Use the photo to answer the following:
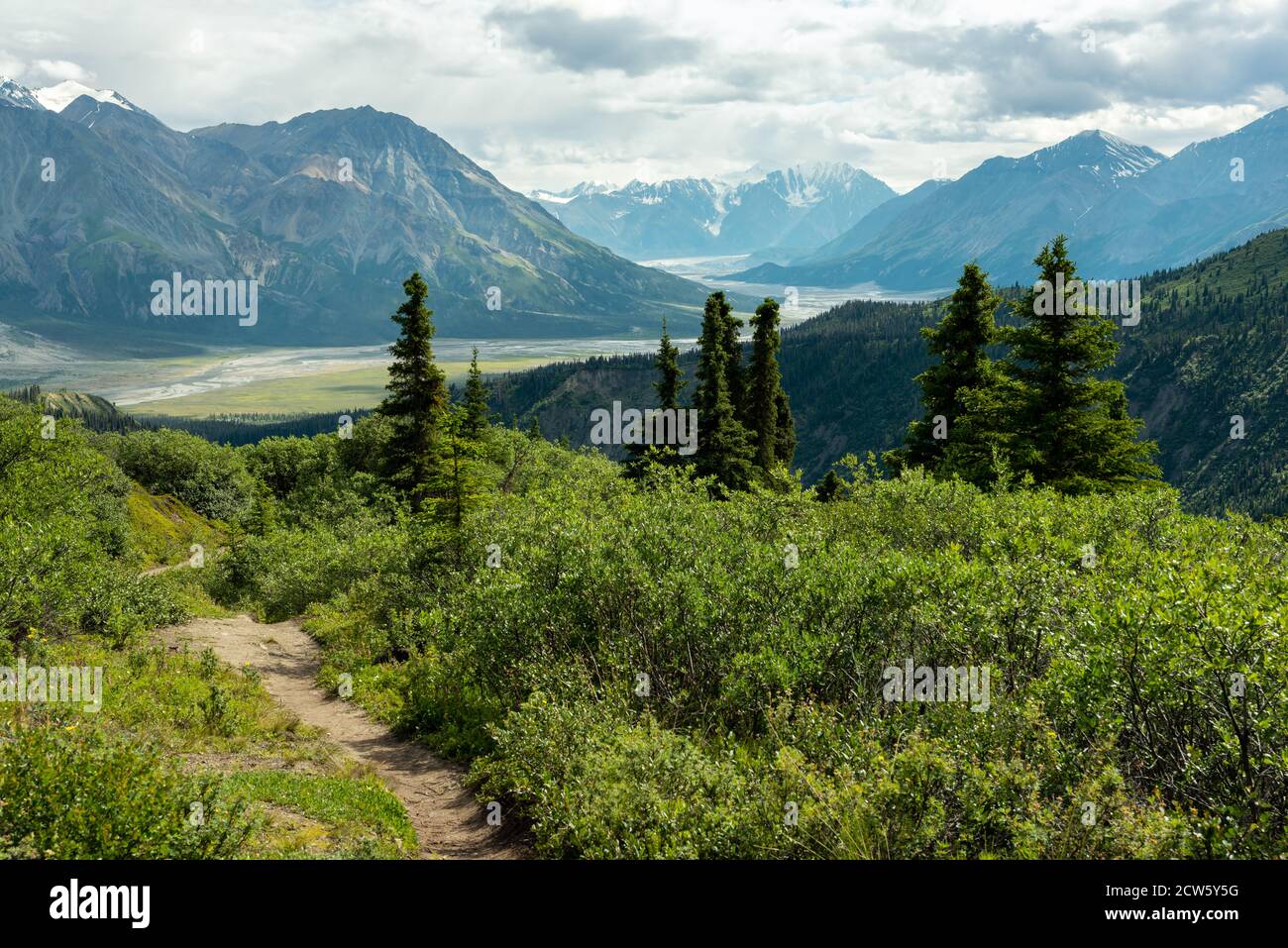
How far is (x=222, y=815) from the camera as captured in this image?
11.7 meters

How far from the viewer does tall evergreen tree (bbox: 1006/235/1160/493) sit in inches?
1309

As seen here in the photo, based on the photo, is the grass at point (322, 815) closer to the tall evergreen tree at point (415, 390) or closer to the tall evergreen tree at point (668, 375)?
the tall evergreen tree at point (415, 390)

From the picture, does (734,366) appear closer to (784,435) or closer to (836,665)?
(784,435)

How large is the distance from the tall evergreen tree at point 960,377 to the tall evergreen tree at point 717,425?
34.8 ft

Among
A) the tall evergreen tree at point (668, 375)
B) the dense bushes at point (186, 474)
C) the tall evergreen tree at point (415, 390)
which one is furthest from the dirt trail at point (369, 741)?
the dense bushes at point (186, 474)

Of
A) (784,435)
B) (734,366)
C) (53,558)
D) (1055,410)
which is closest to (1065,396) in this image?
(1055,410)

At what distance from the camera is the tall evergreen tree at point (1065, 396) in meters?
33.2

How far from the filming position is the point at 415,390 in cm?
4462

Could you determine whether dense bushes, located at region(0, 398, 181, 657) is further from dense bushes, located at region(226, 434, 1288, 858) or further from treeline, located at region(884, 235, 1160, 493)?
treeline, located at region(884, 235, 1160, 493)

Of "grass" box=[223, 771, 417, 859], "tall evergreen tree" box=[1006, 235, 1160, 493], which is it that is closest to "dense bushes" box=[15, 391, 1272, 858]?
"grass" box=[223, 771, 417, 859]

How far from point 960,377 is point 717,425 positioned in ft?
51.2

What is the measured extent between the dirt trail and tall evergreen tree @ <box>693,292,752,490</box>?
25.5 m
